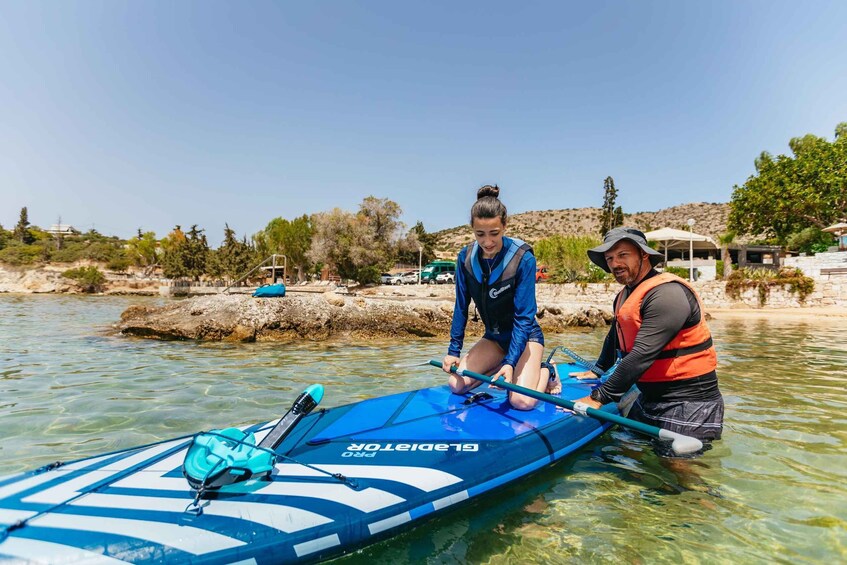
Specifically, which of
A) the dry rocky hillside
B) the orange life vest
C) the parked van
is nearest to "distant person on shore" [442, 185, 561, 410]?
the orange life vest

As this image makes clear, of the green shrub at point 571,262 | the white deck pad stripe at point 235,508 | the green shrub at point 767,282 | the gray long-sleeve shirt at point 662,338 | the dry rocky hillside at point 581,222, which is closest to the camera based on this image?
the white deck pad stripe at point 235,508

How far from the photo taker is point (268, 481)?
2.63 meters

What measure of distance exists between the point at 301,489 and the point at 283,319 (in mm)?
10859

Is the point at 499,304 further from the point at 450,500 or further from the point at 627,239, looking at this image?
the point at 450,500

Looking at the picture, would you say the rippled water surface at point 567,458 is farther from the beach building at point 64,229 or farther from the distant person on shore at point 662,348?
the beach building at point 64,229

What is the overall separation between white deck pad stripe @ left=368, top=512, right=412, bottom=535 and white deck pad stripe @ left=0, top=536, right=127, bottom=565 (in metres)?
1.21

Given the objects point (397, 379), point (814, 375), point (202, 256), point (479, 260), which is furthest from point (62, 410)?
point (202, 256)

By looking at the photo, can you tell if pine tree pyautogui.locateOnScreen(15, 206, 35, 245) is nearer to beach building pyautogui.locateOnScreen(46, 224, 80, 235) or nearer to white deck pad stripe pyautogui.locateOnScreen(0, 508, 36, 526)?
beach building pyautogui.locateOnScreen(46, 224, 80, 235)

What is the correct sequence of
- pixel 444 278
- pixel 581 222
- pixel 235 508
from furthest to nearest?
pixel 581 222 < pixel 444 278 < pixel 235 508

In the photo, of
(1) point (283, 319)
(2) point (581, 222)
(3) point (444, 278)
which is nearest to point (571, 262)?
(3) point (444, 278)

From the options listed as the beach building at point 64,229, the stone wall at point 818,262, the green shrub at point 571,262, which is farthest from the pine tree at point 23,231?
the stone wall at point 818,262

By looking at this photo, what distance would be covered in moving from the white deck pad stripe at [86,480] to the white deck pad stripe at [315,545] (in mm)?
1241

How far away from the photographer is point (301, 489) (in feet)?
8.43

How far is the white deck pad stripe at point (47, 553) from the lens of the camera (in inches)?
73.9
